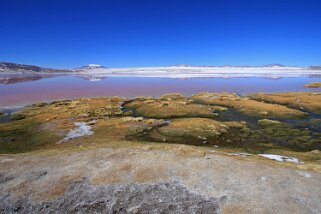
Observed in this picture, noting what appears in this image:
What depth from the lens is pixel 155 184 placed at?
56.6 feet

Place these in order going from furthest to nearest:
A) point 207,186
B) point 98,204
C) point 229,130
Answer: point 229,130 < point 207,186 < point 98,204

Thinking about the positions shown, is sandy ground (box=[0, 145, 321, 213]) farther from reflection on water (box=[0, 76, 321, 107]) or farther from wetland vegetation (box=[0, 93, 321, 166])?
reflection on water (box=[0, 76, 321, 107])

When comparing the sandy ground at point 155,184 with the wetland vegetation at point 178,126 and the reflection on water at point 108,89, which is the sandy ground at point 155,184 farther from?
the reflection on water at point 108,89

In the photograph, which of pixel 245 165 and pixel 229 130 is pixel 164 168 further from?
pixel 229 130

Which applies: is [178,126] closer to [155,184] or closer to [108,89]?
[155,184]

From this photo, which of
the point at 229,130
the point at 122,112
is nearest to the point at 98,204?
the point at 229,130

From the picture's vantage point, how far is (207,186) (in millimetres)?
16781

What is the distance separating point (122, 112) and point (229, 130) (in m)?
18.5

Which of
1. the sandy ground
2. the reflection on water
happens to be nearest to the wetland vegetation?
the sandy ground

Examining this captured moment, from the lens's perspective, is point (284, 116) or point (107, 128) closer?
point (107, 128)

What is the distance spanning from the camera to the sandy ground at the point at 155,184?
15.1 m

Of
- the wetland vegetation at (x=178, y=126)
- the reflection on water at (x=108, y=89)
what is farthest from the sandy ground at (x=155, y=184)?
the reflection on water at (x=108, y=89)

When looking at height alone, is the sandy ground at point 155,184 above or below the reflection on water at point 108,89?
above

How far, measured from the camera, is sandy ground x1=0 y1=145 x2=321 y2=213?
595 inches
